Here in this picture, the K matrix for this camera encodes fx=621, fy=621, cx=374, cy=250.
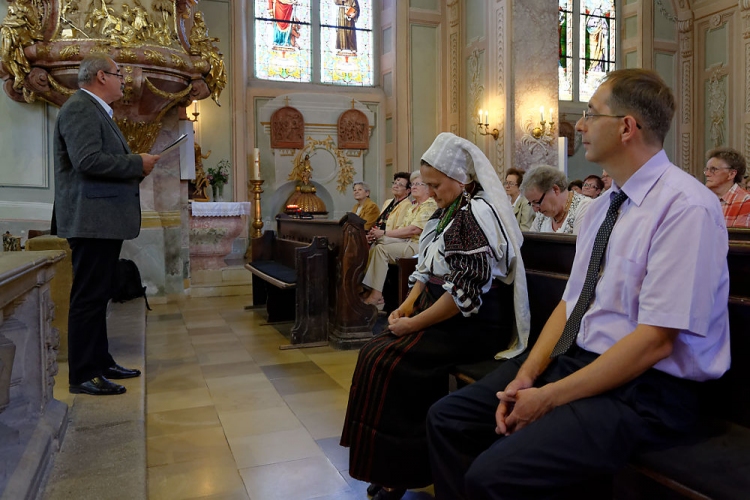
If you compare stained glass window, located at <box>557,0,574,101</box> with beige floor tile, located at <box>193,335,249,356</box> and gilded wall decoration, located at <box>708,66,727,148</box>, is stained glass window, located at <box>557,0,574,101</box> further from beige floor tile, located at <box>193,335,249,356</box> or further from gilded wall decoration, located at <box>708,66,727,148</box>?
beige floor tile, located at <box>193,335,249,356</box>

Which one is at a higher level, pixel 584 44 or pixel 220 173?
pixel 584 44

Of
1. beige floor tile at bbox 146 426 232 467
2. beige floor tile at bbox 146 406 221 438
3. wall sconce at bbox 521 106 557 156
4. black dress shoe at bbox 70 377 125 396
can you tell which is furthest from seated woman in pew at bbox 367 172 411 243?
wall sconce at bbox 521 106 557 156

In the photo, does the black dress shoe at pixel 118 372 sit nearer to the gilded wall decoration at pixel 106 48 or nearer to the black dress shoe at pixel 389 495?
the black dress shoe at pixel 389 495

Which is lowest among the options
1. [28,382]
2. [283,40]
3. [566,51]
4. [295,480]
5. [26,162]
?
[295,480]

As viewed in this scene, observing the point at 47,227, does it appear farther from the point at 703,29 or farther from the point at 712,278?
the point at 703,29

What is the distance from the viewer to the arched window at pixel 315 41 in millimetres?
10797

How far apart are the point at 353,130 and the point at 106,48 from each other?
5.79 meters

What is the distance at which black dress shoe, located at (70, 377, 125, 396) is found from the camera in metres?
3.03

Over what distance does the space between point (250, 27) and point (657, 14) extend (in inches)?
289

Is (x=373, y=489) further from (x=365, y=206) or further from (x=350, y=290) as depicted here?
(x=365, y=206)

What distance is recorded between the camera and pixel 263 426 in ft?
9.67

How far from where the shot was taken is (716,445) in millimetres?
1428

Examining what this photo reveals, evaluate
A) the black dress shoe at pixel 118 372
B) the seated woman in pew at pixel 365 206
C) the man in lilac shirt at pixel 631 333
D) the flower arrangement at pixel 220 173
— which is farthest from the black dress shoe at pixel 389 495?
the flower arrangement at pixel 220 173

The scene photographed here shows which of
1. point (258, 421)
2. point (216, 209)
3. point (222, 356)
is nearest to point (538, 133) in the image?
point (216, 209)
